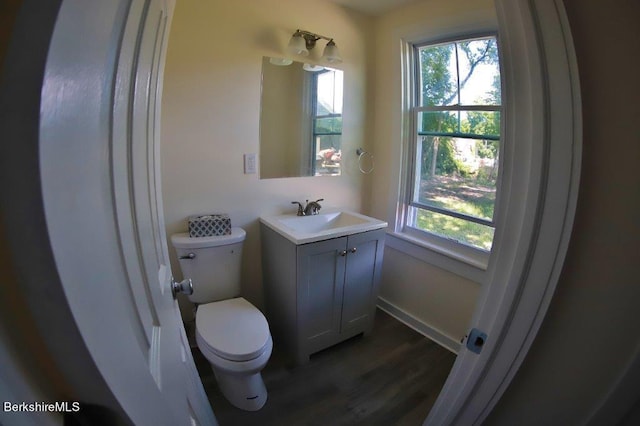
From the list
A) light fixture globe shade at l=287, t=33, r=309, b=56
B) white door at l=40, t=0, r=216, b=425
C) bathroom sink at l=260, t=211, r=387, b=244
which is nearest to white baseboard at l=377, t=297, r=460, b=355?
bathroom sink at l=260, t=211, r=387, b=244

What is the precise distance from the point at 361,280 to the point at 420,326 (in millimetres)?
697

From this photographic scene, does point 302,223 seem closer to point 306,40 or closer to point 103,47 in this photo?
point 306,40

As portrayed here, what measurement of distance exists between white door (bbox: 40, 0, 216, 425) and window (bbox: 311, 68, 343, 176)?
166cm

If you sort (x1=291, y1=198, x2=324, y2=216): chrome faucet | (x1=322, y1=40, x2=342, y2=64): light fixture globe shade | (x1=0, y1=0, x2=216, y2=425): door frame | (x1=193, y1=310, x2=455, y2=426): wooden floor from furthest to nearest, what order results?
(x1=291, y1=198, x2=324, y2=216): chrome faucet < (x1=322, y1=40, x2=342, y2=64): light fixture globe shade < (x1=193, y1=310, x2=455, y2=426): wooden floor < (x1=0, y1=0, x2=216, y2=425): door frame

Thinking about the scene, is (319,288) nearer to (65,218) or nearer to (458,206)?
(458,206)

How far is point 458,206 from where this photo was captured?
6.72 ft

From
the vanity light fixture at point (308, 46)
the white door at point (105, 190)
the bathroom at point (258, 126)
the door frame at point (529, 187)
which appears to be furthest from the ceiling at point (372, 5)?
the white door at point (105, 190)

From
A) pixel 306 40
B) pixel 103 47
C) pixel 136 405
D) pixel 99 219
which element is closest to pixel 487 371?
pixel 136 405

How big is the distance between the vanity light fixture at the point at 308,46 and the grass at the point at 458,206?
3.84 feet

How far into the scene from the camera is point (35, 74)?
8.5 inches

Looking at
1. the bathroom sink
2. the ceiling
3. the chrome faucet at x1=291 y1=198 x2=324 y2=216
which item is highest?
the ceiling

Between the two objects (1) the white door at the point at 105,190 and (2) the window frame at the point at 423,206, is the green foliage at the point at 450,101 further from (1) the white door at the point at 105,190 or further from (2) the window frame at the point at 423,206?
(1) the white door at the point at 105,190

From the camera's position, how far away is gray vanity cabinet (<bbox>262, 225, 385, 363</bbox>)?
1.75 m

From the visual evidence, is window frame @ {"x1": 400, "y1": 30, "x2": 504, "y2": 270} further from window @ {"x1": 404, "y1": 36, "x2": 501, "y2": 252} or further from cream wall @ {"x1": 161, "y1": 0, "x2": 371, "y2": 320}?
cream wall @ {"x1": 161, "y1": 0, "x2": 371, "y2": 320}
